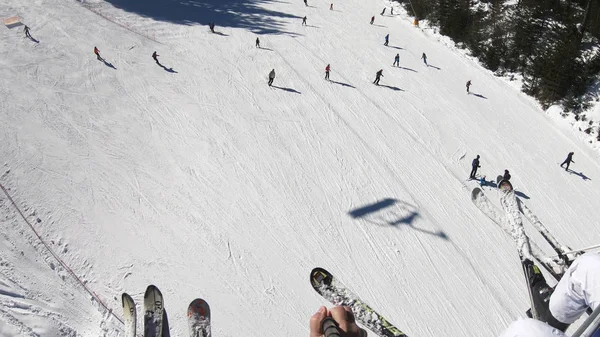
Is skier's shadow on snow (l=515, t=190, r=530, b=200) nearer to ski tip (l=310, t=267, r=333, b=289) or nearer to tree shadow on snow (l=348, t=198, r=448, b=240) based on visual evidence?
tree shadow on snow (l=348, t=198, r=448, b=240)

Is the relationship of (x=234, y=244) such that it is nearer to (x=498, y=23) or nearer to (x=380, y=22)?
(x=380, y=22)

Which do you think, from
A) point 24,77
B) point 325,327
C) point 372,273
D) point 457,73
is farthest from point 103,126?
point 457,73

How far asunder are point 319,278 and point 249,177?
23.9 feet

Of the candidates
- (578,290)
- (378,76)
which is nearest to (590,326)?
(578,290)

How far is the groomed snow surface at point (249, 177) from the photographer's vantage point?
30.8ft

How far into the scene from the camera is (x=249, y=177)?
12.9m

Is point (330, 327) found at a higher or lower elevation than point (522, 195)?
higher

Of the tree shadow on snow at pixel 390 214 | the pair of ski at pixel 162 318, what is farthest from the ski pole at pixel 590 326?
the tree shadow on snow at pixel 390 214

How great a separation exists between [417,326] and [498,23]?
2392 centimetres

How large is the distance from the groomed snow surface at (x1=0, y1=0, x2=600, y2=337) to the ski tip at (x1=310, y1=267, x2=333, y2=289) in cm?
333

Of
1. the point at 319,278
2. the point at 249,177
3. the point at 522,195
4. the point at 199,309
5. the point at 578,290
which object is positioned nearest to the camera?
the point at 578,290

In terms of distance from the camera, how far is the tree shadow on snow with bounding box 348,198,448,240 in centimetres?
1207

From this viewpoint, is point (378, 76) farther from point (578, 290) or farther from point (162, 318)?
point (578, 290)

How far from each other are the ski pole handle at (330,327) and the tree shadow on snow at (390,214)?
10050 mm
